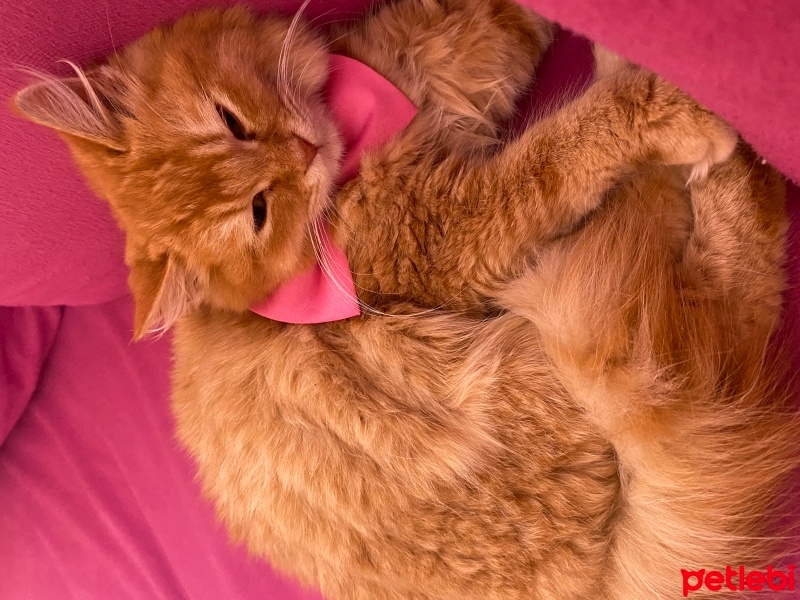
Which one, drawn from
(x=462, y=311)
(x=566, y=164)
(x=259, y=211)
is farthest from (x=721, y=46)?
(x=259, y=211)

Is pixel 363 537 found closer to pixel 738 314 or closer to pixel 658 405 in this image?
pixel 658 405

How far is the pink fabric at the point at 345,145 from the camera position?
1.22m

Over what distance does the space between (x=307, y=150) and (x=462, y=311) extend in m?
0.46

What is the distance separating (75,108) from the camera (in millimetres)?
1067

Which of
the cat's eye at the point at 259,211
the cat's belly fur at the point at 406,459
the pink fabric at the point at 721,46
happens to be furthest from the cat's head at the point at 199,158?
the pink fabric at the point at 721,46

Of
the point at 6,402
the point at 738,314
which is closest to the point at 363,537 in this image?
the point at 738,314

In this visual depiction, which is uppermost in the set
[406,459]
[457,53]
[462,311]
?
[457,53]

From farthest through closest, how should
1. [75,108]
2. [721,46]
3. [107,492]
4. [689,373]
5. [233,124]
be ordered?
1. [107,492]
2. [233,124]
3. [75,108]
4. [689,373]
5. [721,46]

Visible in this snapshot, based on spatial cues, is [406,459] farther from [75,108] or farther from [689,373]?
[75,108]

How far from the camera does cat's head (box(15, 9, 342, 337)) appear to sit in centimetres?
113

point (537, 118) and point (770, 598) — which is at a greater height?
point (537, 118)

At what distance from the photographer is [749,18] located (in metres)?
0.79

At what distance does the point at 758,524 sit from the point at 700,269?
1.44 feet

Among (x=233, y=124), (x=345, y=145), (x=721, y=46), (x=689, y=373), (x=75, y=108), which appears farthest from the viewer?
(x=345, y=145)
